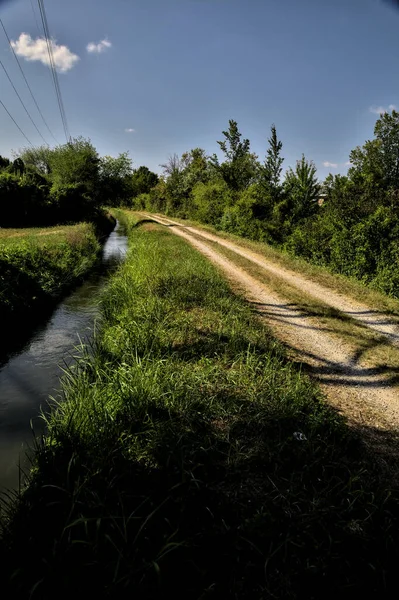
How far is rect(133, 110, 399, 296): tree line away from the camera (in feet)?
31.2

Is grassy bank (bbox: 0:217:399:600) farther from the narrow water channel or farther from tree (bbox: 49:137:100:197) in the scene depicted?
tree (bbox: 49:137:100:197)

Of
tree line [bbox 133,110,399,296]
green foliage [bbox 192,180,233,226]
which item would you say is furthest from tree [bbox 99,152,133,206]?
green foliage [bbox 192,180,233,226]

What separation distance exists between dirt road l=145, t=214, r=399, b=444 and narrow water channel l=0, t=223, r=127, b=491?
3.96 m

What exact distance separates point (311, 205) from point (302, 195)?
79 cm

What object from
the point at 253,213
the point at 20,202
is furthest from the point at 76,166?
the point at 253,213

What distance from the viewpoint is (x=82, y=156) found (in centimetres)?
4106

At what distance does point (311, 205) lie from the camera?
714 inches

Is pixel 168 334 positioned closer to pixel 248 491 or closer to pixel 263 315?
pixel 263 315

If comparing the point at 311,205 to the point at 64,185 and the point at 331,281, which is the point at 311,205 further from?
the point at 64,185

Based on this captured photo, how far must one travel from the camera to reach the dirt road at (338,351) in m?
3.88

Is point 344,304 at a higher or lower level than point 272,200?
lower

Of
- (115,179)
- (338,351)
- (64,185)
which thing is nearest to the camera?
(338,351)

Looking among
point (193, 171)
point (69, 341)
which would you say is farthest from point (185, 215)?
point (69, 341)

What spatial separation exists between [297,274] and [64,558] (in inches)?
394
